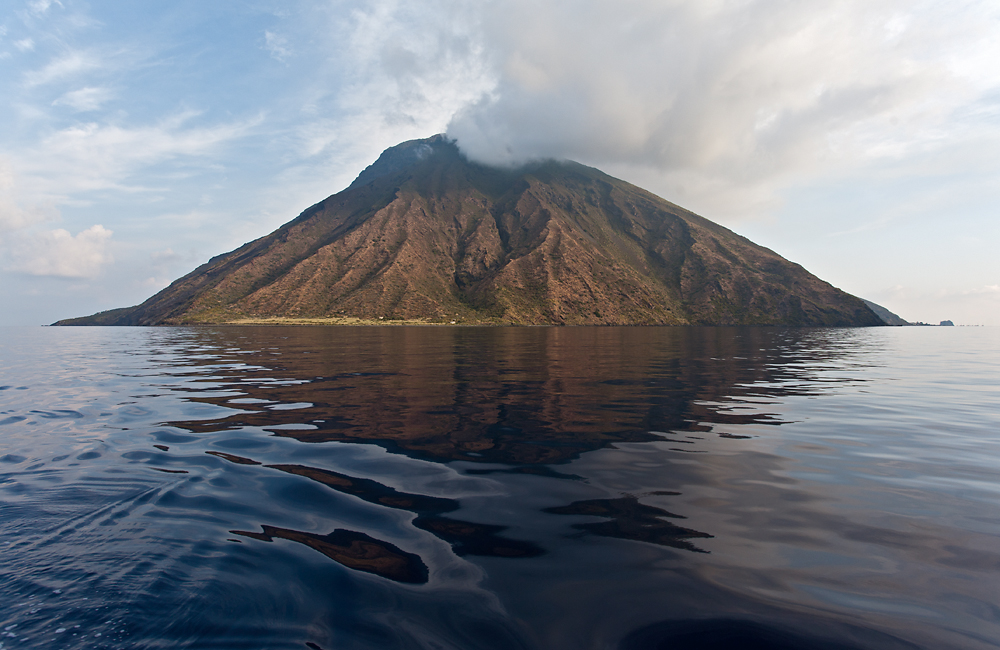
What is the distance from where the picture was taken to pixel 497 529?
7766 millimetres

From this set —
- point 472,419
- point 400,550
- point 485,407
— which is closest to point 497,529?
point 400,550

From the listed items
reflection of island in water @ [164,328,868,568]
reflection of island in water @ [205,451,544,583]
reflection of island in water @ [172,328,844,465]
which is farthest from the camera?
reflection of island in water @ [172,328,844,465]

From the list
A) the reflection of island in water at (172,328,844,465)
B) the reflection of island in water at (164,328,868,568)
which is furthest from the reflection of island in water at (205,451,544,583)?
the reflection of island in water at (172,328,844,465)

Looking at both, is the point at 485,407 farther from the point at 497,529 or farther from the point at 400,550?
the point at 400,550

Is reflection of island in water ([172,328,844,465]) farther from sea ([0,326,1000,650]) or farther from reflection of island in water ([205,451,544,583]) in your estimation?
reflection of island in water ([205,451,544,583])

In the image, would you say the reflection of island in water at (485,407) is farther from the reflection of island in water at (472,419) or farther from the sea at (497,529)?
the sea at (497,529)

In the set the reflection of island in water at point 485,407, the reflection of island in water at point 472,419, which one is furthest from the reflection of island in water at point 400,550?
the reflection of island in water at point 485,407

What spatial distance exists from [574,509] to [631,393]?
15048mm

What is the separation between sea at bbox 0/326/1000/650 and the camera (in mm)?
5172

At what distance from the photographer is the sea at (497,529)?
5.17 m

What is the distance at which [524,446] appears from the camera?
13.1 meters

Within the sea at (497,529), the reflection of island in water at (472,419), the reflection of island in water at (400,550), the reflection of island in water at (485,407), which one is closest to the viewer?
the sea at (497,529)

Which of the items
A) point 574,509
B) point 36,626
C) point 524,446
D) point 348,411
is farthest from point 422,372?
point 36,626

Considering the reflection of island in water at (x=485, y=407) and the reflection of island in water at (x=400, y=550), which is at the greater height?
the reflection of island in water at (x=485, y=407)
